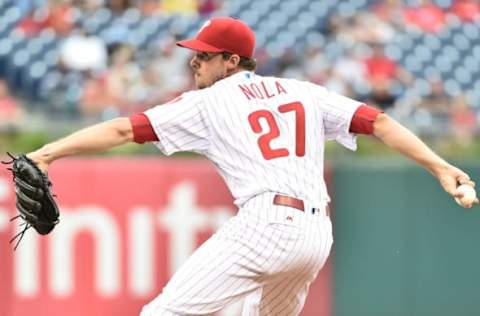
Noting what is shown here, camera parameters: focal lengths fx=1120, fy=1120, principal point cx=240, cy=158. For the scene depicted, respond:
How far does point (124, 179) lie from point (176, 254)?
64 cm

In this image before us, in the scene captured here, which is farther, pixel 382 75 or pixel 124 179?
pixel 382 75

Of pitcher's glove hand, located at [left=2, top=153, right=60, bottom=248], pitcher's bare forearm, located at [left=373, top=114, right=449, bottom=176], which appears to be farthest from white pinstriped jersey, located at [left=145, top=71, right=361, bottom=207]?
pitcher's glove hand, located at [left=2, top=153, right=60, bottom=248]

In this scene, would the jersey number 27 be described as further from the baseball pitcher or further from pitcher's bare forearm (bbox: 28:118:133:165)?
pitcher's bare forearm (bbox: 28:118:133:165)

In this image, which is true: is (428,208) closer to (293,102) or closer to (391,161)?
(391,161)

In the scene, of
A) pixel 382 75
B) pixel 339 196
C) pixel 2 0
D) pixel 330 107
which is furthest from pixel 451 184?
pixel 2 0

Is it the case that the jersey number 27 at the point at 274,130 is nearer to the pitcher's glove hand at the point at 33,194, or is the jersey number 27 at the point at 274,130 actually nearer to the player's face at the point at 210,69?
the player's face at the point at 210,69

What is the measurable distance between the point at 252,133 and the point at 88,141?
2.25 ft

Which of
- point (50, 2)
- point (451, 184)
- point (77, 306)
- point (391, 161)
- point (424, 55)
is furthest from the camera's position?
point (424, 55)

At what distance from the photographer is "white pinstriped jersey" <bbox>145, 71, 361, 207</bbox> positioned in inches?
183

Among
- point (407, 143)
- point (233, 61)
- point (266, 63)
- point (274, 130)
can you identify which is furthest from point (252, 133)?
point (266, 63)

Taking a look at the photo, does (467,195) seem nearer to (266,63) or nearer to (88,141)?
(88,141)

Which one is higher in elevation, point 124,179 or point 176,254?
point 124,179

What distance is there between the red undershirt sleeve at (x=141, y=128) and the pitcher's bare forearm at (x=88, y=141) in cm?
4

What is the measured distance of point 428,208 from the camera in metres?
8.21
